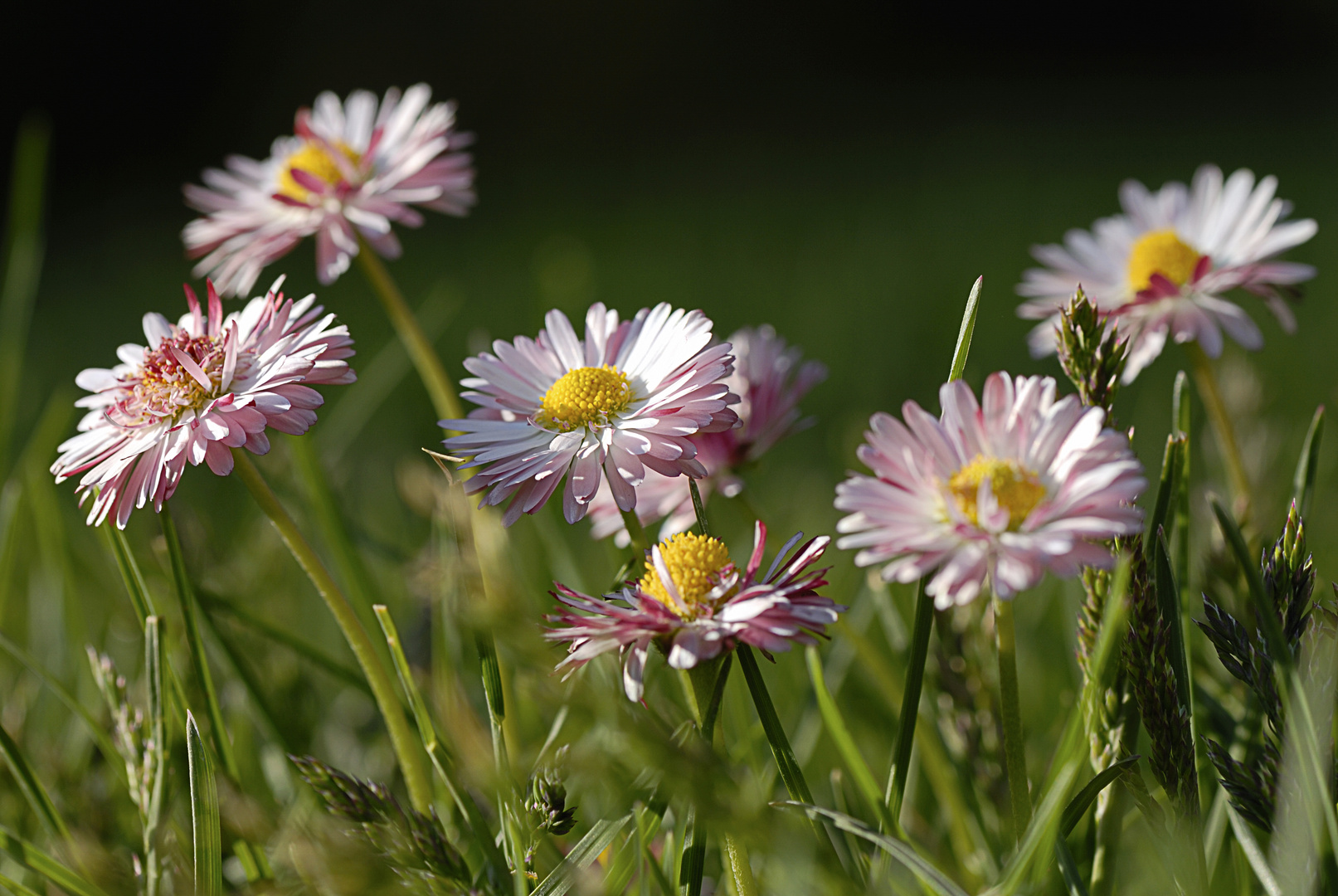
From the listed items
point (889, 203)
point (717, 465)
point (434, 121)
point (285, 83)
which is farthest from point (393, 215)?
point (285, 83)

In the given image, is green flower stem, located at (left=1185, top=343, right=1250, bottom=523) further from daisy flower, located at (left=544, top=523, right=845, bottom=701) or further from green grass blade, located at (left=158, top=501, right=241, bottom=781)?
green grass blade, located at (left=158, top=501, right=241, bottom=781)

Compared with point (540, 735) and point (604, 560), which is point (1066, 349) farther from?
point (604, 560)

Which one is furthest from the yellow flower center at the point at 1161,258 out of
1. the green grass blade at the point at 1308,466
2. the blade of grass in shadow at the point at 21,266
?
the blade of grass in shadow at the point at 21,266

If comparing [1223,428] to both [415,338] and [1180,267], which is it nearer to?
[1180,267]

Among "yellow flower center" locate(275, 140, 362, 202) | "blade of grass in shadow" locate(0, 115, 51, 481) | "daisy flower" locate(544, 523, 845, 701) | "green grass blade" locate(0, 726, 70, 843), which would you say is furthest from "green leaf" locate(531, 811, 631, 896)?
"blade of grass in shadow" locate(0, 115, 51, 481)

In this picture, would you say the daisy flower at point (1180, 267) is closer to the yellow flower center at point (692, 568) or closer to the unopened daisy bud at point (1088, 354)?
the unopened daisy bud at point (1088, 354)
